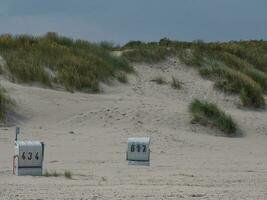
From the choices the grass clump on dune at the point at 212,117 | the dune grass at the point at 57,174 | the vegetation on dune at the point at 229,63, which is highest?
the vegetation on dune at the point at 229,63

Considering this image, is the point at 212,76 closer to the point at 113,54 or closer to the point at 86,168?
the point at 113,54

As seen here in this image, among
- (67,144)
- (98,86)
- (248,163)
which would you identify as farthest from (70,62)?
(248,163)

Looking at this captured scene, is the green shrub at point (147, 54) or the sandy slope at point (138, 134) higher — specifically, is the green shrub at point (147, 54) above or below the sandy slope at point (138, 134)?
above

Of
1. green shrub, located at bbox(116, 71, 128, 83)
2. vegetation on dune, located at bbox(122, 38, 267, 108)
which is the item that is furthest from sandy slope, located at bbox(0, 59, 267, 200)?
vegetation on dune, located at bbox(122, 38, 267, 108)

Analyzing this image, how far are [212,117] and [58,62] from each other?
634 centimetres

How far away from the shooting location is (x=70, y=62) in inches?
1086

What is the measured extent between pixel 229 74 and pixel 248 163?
1227 centimetres

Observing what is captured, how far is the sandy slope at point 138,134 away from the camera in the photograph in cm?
1224

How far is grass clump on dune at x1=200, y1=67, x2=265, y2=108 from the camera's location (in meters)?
27.4

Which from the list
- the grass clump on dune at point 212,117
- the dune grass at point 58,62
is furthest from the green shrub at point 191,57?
the grass clump on dune at point 212,117

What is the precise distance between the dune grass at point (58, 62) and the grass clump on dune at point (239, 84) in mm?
3348

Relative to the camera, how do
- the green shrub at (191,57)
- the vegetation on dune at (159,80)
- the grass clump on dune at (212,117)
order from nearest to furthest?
the grass clump on dune at (212,117)
the vegetation on dune at (159,80)
the green shrub at (191,57)

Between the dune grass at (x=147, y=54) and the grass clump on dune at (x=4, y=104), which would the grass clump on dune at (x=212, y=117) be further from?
the dune grass at (x=147, y=54)

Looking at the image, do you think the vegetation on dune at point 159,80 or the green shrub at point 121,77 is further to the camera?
the vegetation on dune at point 159,80
